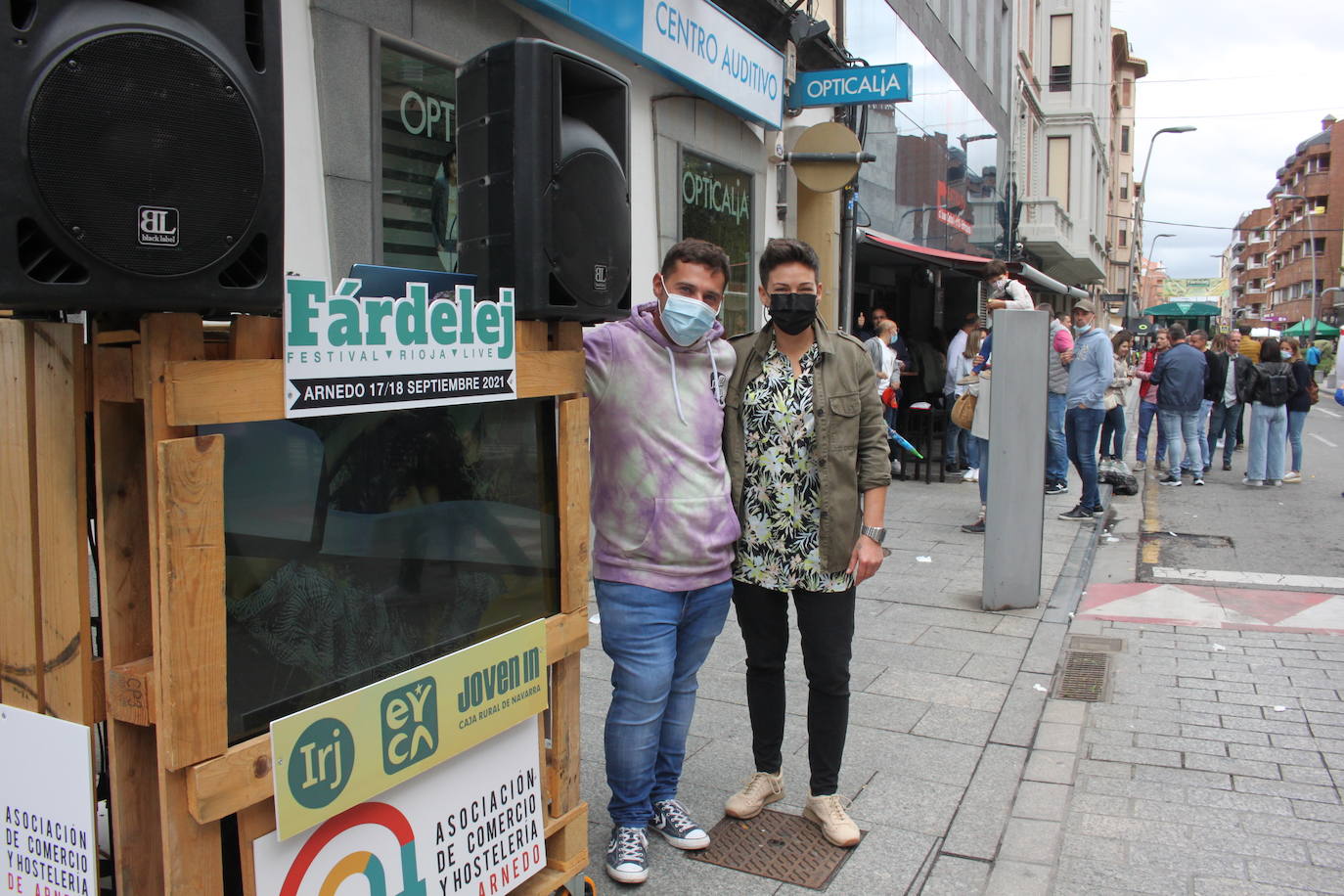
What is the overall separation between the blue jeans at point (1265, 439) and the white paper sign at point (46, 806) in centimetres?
1251

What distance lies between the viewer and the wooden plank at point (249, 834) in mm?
2031

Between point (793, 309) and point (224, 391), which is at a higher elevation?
point (793, 309)

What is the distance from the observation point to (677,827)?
3338 mm

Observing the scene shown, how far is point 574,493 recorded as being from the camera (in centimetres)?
283

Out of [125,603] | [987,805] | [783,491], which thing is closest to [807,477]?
[783,491]

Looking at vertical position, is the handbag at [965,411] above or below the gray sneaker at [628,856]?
above

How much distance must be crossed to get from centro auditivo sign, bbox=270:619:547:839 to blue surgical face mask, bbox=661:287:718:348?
0.92m

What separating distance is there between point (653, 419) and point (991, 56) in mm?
22346

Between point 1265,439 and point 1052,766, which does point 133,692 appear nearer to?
point 1052,766

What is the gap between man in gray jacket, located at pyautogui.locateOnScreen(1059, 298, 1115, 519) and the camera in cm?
945

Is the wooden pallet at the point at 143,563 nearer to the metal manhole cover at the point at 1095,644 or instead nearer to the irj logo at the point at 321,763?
the irj logo at the point at 321,763

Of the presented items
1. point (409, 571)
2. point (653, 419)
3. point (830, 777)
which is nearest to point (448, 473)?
point (409, 571)

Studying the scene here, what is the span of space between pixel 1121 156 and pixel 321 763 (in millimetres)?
85709

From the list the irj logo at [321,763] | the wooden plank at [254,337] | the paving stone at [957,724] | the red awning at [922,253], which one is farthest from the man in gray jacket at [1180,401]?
the wooden plank at [254,337]
